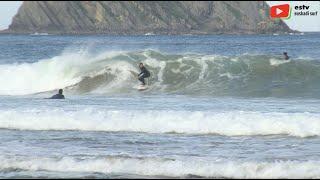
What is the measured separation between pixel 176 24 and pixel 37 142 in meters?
Result: 172

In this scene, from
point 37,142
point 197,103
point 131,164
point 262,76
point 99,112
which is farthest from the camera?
point 262,76

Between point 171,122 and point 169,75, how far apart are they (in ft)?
43.5

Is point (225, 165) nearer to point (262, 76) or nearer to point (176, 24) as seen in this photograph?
point (262, 76)

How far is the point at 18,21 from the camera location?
626ft

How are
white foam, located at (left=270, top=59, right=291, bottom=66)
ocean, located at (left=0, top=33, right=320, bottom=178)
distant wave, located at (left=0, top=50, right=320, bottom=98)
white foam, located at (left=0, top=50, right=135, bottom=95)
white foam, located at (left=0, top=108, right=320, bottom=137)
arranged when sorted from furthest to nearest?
white foam, located at (left=270, top=59, right=291, bottom=66), white foam, located at (left=0, top=50, right=135, bottom=95), distant wave, located at (left=0, top=50, right=320, bottom=98), white foam, located at (left=0, top=108, right=320, bottom=137), ocean, located at (left=0, top=33, right=320, bottom=178)

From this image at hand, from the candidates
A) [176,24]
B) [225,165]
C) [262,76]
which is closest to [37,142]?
[225,165]

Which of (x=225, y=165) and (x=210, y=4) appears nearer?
(x=225, y=165)

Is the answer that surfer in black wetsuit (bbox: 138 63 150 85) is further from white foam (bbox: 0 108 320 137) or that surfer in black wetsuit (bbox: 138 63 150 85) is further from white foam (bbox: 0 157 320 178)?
white foam (bbox: 0 157 320 178)

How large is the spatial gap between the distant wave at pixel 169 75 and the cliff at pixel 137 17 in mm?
148781

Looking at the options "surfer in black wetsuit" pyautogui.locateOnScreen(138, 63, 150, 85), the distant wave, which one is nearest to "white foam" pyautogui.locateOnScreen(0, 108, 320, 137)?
the distant wave

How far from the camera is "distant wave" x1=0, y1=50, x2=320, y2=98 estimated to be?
87.5 ft

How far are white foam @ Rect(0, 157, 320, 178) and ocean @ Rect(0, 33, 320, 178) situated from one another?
0.02 metres

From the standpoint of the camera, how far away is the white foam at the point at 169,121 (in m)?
15.2

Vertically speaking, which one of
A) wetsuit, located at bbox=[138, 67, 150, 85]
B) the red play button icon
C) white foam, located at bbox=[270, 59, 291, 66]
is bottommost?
wetsuit, located at bbox=[138, 67, 150, 85]
